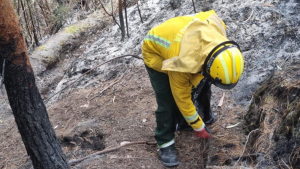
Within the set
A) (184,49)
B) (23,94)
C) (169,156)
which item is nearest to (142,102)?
(169,156)

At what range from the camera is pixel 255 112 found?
10.3ft

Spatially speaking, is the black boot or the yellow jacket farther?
the black boot

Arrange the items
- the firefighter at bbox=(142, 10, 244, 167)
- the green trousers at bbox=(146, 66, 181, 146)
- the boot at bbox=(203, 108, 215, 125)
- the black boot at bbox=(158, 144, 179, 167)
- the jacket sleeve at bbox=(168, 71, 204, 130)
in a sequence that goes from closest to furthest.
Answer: the firefighter at bbox=(142, 10, 244, 167), the jacket sleeve at bbox=(168, 71, 204, 130), the green trousers at bbox=(146, 66, 181, 146), the black boot at bbox=(158, 144, 179, 167), the boot at bbox=(203, 108, 215, 125)

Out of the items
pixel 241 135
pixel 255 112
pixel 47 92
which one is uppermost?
pixel 255 112

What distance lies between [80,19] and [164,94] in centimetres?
614

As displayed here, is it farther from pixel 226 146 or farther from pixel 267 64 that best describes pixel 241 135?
pixel 267 64

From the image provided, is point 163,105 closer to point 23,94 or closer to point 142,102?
point 23,94

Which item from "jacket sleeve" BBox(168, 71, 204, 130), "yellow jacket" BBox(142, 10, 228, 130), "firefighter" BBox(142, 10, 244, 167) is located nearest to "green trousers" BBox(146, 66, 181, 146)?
"firefighter" BBox(142, 10, 244, 167)

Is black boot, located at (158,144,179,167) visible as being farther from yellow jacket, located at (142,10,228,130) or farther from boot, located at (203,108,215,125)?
boot, located at (203,108,215,125)

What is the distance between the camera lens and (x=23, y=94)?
7.77ft

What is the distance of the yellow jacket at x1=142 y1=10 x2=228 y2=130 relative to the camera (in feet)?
7.78

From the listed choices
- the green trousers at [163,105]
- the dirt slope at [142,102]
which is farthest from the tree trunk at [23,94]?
the green trousers at [163,105]

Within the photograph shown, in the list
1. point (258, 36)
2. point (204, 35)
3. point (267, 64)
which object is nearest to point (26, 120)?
point (204, 35)

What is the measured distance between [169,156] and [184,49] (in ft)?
4.06
